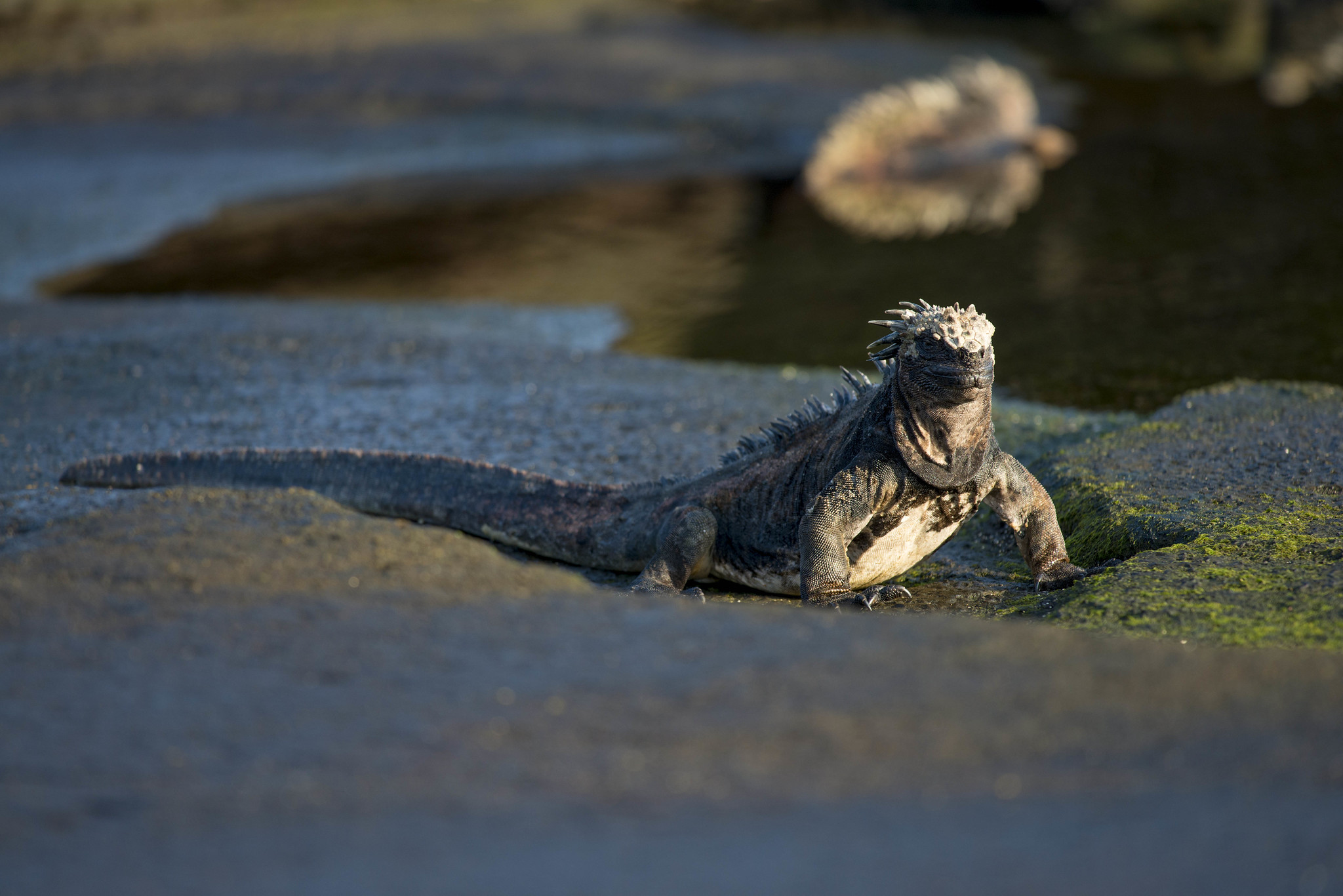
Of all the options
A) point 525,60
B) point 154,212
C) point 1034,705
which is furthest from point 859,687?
point 525,60

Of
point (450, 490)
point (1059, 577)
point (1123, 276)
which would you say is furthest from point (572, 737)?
point (1123, 276)

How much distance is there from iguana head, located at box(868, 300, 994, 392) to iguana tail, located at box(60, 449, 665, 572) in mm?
1170

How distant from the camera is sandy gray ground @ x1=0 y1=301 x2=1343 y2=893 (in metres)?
2.29

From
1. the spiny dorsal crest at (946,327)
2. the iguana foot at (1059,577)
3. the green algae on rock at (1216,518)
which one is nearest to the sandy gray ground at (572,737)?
the green algae on rock at (1216,518)

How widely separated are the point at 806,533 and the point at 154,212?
39.2ft

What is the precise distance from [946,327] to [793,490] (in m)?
0.86

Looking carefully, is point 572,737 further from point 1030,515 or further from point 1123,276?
point 1123,276

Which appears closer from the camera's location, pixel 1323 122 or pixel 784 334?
pixel 784 334

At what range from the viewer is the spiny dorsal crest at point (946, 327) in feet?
14.0

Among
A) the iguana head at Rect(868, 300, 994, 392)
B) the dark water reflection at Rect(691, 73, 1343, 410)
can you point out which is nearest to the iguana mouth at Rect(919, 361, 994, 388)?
the iguana head at Rect(868, 300, 994, 392)

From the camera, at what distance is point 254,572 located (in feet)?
12.3

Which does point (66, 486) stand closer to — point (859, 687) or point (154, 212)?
point (859, 687)

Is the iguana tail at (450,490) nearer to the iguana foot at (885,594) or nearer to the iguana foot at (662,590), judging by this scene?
the iguana foot at (662,590)

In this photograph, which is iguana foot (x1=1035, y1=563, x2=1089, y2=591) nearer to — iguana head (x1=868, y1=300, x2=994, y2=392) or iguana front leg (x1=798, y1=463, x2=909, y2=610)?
iguana front leg (x1=798, y1=463, x2=909, y2=610)
